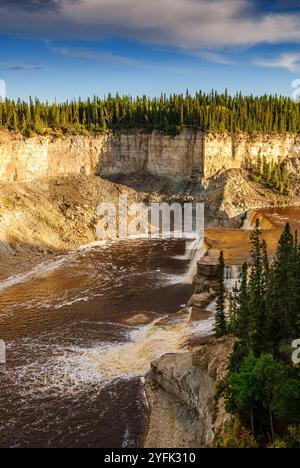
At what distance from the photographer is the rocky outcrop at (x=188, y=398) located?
1420 inches

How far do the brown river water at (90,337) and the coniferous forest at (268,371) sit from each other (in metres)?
9.32

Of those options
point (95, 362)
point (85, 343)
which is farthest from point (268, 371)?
point (85, 343)

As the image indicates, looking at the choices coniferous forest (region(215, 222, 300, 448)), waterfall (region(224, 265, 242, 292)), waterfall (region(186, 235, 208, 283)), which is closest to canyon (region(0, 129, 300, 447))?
waterfall (region(186, 235, 208, 283))

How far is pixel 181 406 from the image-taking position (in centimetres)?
4075

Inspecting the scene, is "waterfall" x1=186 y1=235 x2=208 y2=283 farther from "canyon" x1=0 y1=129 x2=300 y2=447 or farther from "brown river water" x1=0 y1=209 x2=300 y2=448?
"canyon" x1=0 y1=129 x2=300 y2=447

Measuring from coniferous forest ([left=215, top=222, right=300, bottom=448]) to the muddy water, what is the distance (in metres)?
9.56

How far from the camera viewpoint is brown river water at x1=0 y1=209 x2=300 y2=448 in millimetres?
39031

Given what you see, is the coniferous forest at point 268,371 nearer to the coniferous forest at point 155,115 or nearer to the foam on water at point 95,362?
the foam on water at point 95,362

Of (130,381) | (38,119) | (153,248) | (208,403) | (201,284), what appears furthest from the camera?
(38,119)

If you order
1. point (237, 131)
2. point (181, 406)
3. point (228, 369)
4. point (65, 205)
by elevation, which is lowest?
point (181, 406)

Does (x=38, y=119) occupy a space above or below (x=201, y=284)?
above
